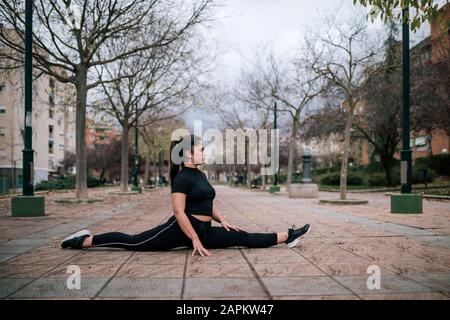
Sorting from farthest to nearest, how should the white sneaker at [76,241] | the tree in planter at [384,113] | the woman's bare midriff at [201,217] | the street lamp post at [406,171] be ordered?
1. the tree in planter at [384,113]
2. the street lamp post at [406,171]
3. the white sneaker at [76,241]
4. the woman's bare midriff at [201,217]

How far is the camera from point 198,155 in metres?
5.02

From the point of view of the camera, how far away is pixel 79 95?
15789 mm

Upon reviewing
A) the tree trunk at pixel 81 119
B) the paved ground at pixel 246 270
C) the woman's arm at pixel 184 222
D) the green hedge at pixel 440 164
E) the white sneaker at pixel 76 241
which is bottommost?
the paved ground at pixel 246 270

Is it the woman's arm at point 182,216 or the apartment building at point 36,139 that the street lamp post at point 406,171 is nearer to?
the woman's arm at point 182,216

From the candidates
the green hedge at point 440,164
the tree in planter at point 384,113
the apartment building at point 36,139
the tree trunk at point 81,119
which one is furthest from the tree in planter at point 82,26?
the green hedge at point 440,164

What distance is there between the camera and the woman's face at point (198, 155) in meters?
5.00

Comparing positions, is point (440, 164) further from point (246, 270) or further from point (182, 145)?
point (246, 270)

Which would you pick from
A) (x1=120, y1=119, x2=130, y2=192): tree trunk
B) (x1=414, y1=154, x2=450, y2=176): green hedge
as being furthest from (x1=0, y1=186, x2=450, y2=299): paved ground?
(x1=414, y1=154, x2=450, y2=176): green hedge

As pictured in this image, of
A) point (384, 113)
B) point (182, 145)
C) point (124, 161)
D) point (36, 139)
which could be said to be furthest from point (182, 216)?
point (36, 139)

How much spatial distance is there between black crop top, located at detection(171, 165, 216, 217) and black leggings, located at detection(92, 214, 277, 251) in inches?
4.8

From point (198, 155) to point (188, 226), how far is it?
2.72 ft
